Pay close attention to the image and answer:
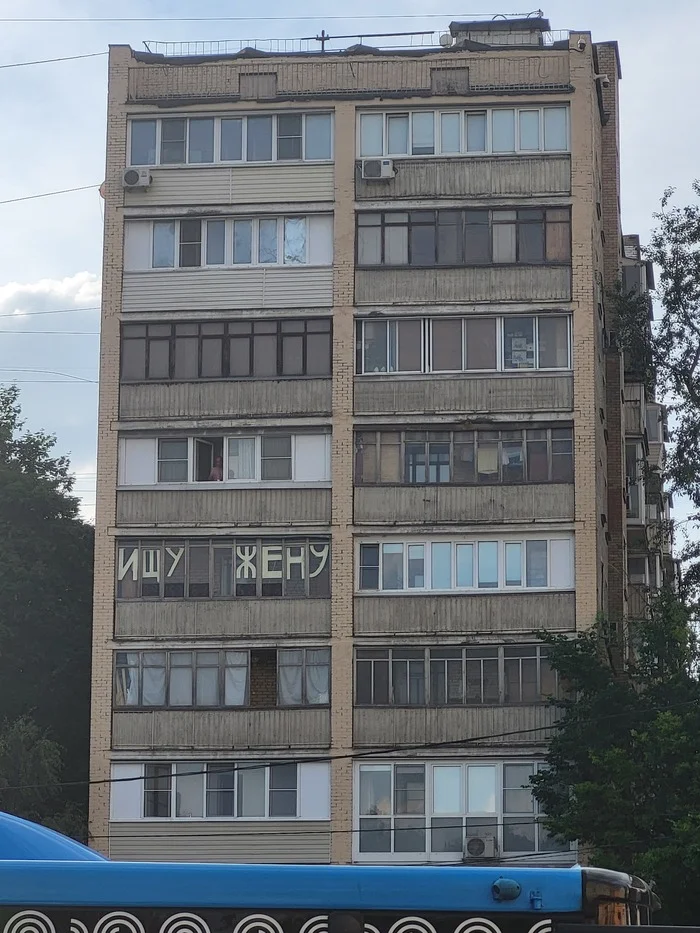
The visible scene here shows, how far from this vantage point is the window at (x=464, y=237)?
43250 mm

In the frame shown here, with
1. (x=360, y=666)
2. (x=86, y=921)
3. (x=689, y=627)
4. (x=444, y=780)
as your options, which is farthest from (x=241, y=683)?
(x=86, y=921)

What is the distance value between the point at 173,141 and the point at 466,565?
47.6 ft

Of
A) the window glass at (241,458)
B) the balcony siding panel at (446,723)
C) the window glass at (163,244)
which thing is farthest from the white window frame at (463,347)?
the balcony siding panel at (446,723)

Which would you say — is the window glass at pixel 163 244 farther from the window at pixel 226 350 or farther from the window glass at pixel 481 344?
the window glass at pixel 481 344

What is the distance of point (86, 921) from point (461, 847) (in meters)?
31.0

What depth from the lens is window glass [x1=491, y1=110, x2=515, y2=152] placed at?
43.7 meters

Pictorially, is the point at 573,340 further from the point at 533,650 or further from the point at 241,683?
the point at 241,683

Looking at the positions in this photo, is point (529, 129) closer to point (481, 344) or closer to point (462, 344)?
point (481, 344)

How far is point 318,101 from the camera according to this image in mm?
44188

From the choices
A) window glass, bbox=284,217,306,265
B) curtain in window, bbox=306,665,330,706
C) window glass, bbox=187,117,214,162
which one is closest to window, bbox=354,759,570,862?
curtain in window, bbox=306,665,330,706

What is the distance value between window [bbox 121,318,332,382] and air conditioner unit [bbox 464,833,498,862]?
1286 centimetres

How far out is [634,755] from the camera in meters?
35.7

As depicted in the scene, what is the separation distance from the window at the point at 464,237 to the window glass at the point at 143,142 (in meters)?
6.30

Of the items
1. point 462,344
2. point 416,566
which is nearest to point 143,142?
point 462,344
